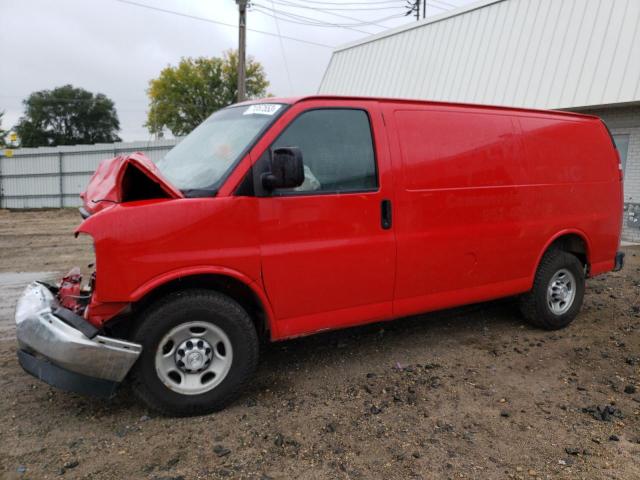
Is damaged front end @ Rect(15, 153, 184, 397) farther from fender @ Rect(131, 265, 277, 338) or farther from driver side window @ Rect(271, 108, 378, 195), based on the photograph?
driver side window @ Rect(271, 108, 378, 195)

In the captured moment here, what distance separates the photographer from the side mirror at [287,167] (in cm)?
320

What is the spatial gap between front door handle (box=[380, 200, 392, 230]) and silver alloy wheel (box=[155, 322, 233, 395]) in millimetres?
1458

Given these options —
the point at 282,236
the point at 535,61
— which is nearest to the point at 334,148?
the point at 282,236

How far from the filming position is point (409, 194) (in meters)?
3.95

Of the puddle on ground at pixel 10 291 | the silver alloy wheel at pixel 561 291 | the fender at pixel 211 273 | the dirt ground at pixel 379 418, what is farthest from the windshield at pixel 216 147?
the silver alloy wheel at pixel 561 291

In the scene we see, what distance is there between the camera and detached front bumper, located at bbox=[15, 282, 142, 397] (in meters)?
2.97

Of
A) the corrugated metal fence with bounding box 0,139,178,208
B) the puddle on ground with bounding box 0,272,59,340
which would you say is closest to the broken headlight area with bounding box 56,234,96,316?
the puddle on ground with bounding box 0,272,59,340

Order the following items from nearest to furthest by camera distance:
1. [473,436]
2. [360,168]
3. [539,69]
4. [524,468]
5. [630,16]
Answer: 1. [524,468]
2. [473,436]
3. [360,168]
4. [630,16]
5. [539,69]

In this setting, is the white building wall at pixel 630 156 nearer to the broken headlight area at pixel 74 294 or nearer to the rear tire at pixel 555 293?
the rear tire at pixel 555 293

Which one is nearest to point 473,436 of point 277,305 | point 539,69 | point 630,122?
point 277,305

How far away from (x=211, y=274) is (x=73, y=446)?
52.3 inches

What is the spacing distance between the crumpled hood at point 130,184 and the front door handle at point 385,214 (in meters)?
1.50

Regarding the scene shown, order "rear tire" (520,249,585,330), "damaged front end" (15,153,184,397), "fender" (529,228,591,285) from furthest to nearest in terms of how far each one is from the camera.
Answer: "rear tire" (520,249,585,330)
"fender" (529,228,591,285)
"damaged front end" (15,153,184,397)

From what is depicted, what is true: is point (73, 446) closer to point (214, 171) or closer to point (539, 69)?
point (214, 171)
